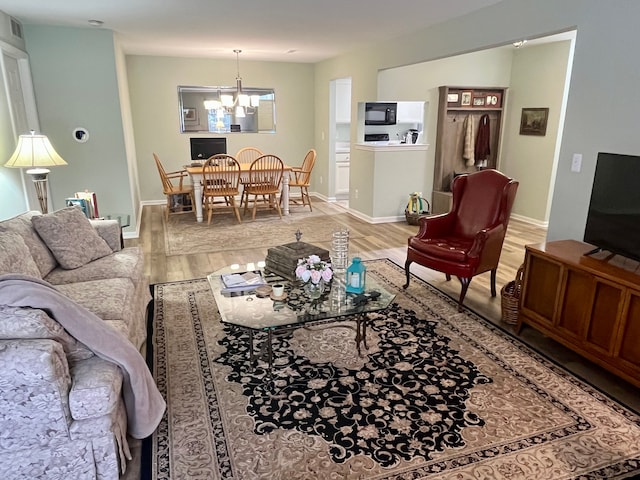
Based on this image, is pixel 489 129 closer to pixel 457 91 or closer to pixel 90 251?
pixel 457 91

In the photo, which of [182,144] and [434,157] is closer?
[434,157]

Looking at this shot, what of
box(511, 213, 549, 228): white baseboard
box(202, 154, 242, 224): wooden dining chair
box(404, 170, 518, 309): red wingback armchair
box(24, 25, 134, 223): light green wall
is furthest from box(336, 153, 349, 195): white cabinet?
box(404, 170, 518, 309): red wingback armchair

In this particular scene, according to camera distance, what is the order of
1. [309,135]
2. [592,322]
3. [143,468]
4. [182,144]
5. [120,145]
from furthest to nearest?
1. [309,135]
2. [182,144]
3. [120,145]
4. [592,322]
5. [143,468]

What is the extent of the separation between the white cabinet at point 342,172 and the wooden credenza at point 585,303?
5141 millimetres

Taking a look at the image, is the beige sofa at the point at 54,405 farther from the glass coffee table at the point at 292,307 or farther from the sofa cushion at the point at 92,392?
the glass coffee table at the point at 292,307

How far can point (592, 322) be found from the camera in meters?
2.53

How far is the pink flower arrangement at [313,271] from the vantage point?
2569mm

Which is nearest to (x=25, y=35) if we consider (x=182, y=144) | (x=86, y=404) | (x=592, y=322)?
(x=182, y=144)

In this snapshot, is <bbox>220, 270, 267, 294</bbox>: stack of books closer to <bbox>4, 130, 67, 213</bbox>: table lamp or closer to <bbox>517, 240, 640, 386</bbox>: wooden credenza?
<bbox>517, 240, 640, 386</bbox>: wooden credenza

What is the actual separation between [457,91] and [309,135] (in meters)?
2.94

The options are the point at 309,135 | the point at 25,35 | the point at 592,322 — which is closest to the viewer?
the point at 592,322

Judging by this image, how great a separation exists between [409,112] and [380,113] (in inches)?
20.2

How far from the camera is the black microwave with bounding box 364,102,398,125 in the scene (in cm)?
636

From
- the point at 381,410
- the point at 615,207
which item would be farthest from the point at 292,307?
the point at 615,207
